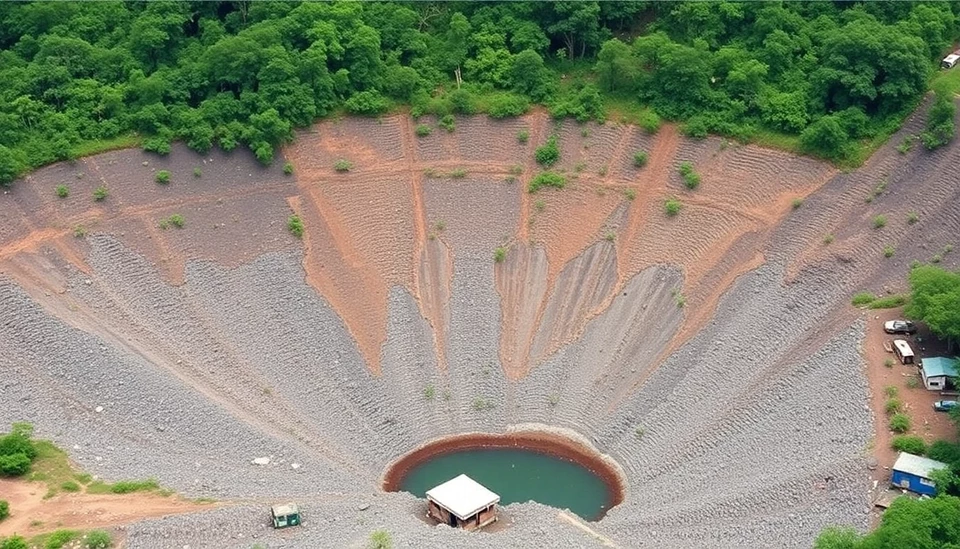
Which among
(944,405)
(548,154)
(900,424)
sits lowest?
(900,424)

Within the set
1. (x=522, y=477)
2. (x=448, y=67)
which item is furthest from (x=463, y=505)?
(x=448, y=67)

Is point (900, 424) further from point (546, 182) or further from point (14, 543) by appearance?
point (14, 543)

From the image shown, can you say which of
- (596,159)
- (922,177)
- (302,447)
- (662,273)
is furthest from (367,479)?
(922,177)

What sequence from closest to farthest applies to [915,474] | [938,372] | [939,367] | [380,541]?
1. [380,541]
2. [915,474]
3. [938,372]
4. [939,367]

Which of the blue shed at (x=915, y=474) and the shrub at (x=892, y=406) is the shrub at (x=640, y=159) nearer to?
the shrub at (x=892, y=406)

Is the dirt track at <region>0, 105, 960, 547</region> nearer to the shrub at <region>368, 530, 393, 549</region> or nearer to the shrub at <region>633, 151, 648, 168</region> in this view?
the shrub at <region>633, 151, 648, 168</region>

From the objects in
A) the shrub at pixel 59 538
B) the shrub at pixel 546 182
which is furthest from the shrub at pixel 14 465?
the shrub at pixel 546 182
